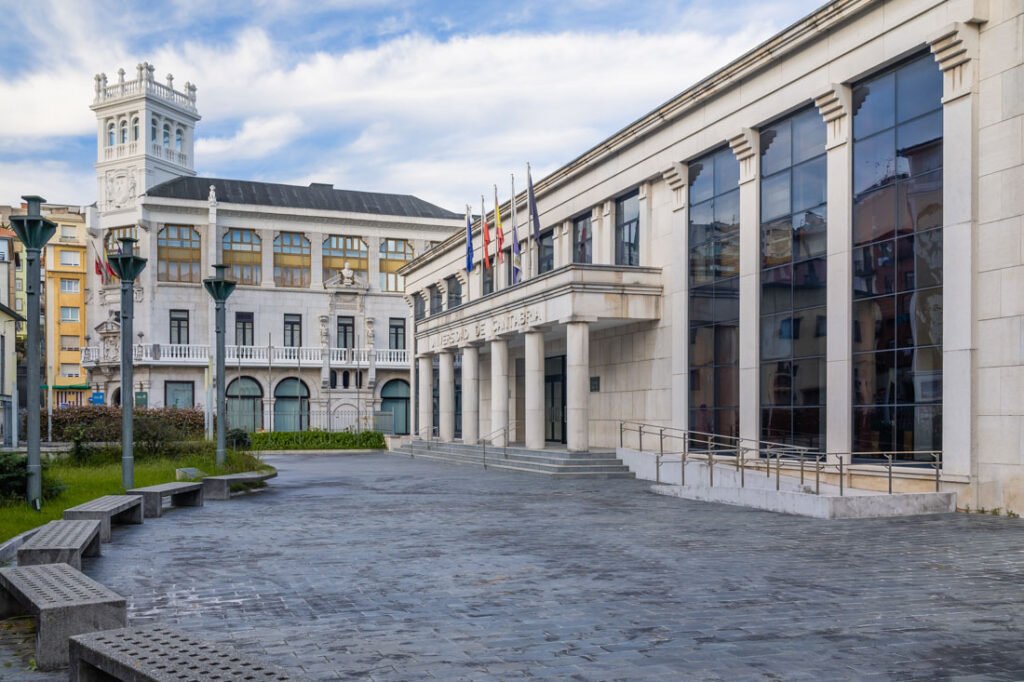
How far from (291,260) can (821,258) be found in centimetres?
5189

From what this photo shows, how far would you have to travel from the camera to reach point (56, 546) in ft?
31.7

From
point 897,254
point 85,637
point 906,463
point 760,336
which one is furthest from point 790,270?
point 85,637

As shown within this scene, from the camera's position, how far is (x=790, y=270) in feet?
80.2

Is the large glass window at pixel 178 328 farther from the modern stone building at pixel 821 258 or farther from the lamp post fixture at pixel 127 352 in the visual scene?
the lamp post fixture at pixel 127 352

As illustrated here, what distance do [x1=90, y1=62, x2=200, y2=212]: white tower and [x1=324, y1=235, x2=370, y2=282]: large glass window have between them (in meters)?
13.2

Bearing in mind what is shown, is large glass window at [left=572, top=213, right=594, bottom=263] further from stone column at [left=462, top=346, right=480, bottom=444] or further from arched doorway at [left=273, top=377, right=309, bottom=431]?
arched doorway at [left=273, top=377, right=309, bottom=431]

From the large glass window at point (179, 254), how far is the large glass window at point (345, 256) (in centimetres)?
863

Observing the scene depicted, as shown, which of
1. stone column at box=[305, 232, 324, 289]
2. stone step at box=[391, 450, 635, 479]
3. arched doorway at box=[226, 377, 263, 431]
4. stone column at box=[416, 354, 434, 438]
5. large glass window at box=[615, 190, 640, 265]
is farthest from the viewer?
stone column at box=[305, 232, 324, 289]

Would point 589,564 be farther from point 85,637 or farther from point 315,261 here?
point 315,261

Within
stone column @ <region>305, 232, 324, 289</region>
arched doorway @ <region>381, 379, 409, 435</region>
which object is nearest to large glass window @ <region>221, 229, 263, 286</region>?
stone column @ <region>305, 232, 324, 289</region>

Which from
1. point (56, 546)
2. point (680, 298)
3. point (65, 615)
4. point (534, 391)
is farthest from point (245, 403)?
point (65, 615)

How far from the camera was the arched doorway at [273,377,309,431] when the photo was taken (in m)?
66.9

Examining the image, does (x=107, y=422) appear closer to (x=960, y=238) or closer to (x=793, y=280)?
(x=793, y=280)

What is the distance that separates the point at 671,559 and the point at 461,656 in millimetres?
5335
